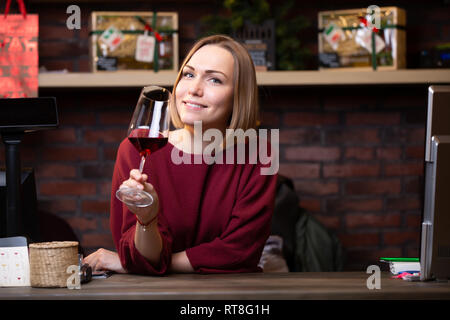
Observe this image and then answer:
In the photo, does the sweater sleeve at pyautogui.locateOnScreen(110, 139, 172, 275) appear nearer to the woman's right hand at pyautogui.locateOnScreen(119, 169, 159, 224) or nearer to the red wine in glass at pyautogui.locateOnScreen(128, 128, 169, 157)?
the woman's right hand at pyautogui.locateOnScreen(119, 169, 159, 224)

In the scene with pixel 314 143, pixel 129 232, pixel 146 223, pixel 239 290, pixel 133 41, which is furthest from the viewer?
pixel 314 143

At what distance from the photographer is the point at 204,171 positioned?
1472 millimetres

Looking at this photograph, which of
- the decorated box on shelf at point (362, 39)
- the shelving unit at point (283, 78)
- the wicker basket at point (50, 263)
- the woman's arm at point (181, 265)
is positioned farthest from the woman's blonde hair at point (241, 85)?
the decorated box on shelf at point (362, 39)

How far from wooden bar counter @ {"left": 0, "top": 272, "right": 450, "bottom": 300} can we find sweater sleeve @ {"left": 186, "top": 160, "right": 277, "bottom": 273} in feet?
0.51

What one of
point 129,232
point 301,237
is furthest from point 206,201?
point 301,237

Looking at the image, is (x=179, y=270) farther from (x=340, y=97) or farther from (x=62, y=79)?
(x=340, y=97)

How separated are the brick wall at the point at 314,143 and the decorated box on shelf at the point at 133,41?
18 cm

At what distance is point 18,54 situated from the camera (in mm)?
2082

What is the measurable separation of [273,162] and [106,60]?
1057mm

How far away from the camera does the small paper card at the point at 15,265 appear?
3.55 ft

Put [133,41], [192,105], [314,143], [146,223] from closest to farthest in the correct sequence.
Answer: [146,223] < [192,105] < [133,41] < [314,143]

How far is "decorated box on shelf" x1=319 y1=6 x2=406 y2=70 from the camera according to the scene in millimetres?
2291

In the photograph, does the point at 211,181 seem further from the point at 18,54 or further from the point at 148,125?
the point at 18,54

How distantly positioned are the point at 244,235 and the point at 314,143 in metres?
1.27
